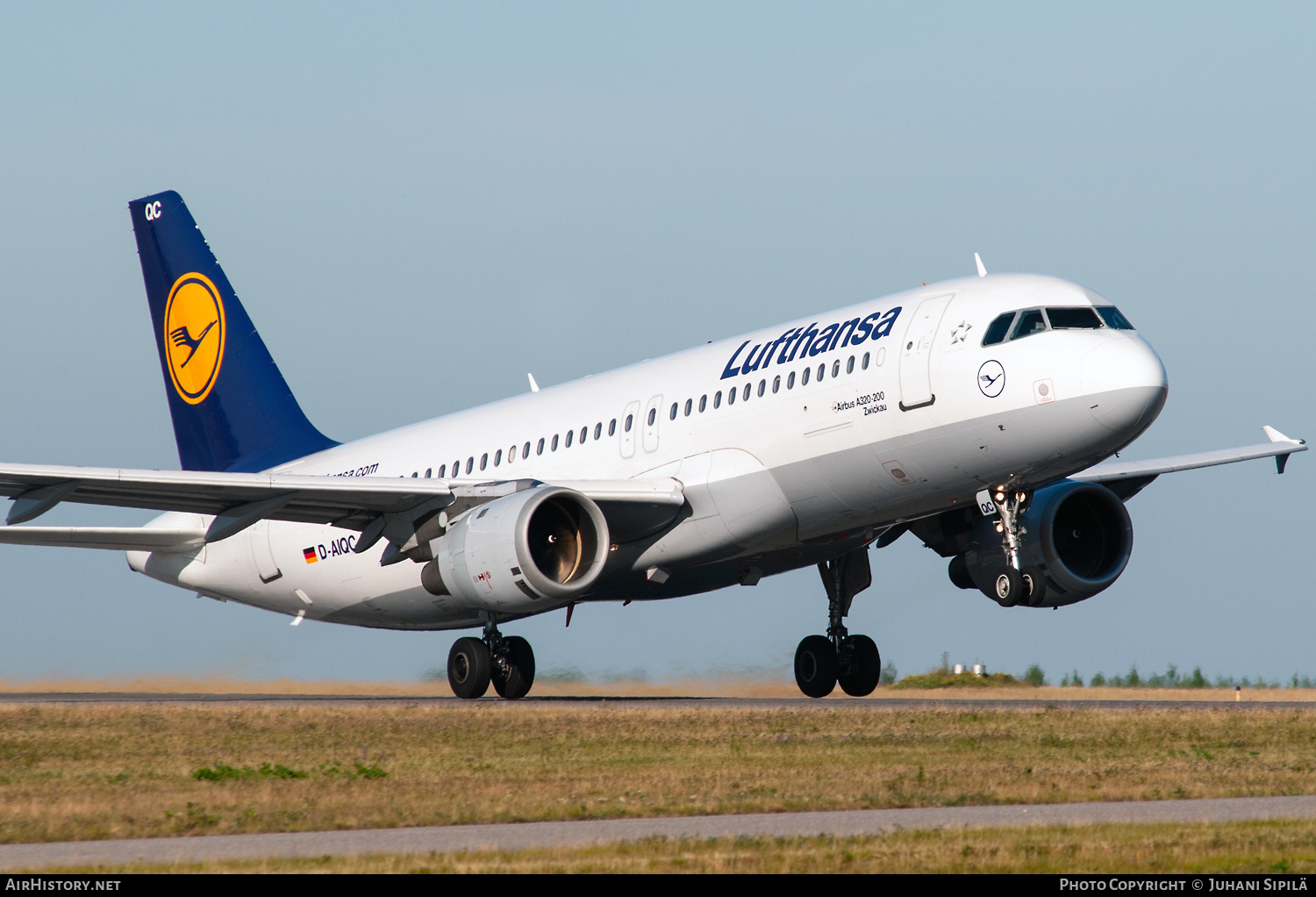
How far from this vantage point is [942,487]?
75.4 feet

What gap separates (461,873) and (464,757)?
24.6ft

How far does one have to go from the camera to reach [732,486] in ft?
80.6

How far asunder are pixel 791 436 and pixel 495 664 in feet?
21.3

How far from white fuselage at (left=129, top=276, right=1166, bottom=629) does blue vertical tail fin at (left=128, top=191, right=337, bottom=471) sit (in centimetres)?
306

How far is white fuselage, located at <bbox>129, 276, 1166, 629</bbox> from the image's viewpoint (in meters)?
21.6

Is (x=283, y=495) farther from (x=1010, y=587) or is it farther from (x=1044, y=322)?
(x=1044, y=322)

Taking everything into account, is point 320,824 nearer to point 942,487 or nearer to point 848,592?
point 942,487

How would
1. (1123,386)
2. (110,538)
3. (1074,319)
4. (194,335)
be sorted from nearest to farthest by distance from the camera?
1. (1123,386)
2. (1074,319)
3. (110,538)
4. (194,335)

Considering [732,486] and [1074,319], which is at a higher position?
[1074,319]

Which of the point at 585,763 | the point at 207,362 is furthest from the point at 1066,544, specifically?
the point at 207,362

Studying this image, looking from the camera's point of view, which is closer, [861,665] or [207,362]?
[861,665]

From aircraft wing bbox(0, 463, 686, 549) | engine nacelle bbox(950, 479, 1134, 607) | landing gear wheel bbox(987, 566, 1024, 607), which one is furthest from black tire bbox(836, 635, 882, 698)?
landing gear wheel bbox(987, 566, 1024, 607)

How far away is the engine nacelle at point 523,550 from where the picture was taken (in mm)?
23562
